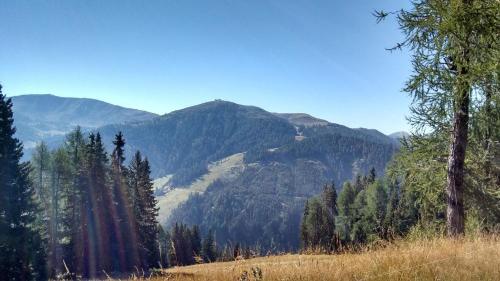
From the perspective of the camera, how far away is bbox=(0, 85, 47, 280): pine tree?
29.1 meters

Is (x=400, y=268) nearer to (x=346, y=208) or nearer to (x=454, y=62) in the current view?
(x=454, y=62)

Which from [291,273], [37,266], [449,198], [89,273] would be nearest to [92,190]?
[89,273]

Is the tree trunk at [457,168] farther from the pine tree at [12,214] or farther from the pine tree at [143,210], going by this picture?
the pine tree at [143,210]

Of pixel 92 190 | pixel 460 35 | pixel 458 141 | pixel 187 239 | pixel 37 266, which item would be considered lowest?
pixel 187 239

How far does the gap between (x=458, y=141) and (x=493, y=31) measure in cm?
309

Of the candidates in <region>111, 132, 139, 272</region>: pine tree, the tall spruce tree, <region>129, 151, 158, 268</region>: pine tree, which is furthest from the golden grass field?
<region>129, 151, 158, 268</region>: pine tree

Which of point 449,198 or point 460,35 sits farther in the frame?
point 449,198

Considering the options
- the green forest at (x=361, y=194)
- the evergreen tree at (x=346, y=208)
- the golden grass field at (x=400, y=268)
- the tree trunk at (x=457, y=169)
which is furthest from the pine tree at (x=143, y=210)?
the golden grass field at (x=400, y=268)

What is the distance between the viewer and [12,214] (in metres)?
30.8

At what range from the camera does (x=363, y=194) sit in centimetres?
8306

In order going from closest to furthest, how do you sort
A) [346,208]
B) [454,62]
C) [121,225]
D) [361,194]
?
[454,62] → [121,225] → [361,194] → [346,208]

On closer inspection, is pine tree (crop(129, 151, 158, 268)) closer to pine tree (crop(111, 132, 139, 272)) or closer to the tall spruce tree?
pine tree (crop(111, 132, 139, 272))

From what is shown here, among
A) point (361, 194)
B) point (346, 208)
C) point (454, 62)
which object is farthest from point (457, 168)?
point (346, 208)

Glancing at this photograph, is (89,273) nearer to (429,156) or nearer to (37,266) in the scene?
(37,266)
